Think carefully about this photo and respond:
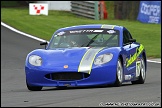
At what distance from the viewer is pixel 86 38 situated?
12.3 metres

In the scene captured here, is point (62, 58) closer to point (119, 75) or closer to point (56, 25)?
point (119, 75)


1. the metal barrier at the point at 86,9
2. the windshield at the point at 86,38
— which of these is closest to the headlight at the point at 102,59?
the windshield at the point at 86,38

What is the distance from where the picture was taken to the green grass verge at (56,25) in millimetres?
27341

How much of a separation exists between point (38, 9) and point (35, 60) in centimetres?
2505

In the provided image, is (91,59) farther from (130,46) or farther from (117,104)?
(117,104)

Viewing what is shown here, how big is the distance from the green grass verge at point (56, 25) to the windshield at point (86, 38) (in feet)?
35.1

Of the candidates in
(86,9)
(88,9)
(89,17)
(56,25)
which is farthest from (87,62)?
(86,9)

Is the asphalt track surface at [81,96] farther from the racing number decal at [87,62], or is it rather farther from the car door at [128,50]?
the car door at [128,50]

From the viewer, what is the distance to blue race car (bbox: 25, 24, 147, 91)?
10.9 m

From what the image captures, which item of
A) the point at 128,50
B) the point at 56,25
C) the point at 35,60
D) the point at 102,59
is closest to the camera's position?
the point at 102,59

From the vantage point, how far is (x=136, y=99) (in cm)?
848

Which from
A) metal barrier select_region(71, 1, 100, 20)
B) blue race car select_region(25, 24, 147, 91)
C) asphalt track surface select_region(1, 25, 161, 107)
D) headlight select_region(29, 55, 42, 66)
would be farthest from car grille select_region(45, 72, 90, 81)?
metal barrier select_region(71, 1, 100, 20)

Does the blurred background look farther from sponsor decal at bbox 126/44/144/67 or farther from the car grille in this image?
the car grille

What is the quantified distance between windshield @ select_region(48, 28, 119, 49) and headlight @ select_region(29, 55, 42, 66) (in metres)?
1.02
